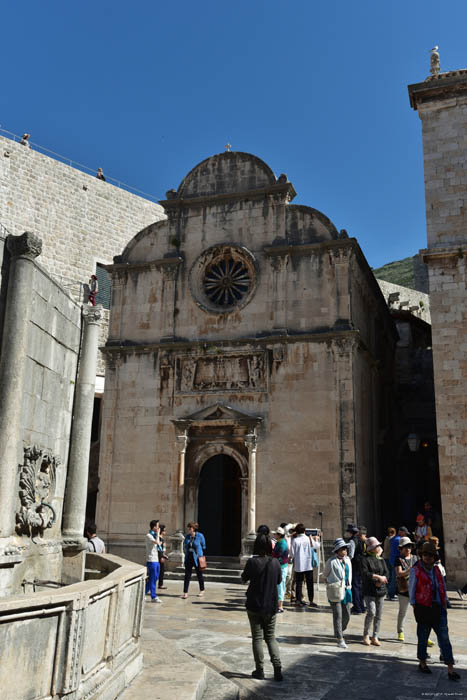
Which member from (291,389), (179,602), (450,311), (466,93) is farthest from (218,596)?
(466,93)

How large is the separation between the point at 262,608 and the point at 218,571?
10.9m

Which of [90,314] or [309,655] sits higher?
[90,314]

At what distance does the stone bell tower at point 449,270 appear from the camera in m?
15.7

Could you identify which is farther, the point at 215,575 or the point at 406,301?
the point at 406,301

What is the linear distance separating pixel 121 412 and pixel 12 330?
13.8 metres

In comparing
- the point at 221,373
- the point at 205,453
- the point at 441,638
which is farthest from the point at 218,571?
the point at 441,638

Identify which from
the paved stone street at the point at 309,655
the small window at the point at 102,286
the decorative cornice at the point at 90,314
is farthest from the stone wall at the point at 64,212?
the decorative cornice at the point at 90,314

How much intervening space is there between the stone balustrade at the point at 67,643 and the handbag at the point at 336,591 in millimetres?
3751

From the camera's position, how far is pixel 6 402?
638 centimetres

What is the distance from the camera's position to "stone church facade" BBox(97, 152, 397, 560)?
59.2 ft

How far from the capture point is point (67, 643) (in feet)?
15.2

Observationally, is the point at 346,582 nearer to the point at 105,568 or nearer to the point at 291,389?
the point at 105,568

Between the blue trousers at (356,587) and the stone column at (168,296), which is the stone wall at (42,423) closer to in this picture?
the blue trousers at (356,587)

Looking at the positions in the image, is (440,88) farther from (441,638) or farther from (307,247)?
(441,638)
